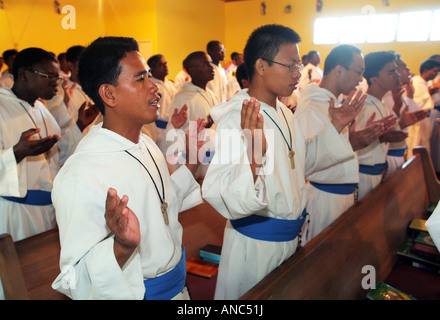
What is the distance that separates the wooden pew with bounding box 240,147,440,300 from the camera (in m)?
1.94

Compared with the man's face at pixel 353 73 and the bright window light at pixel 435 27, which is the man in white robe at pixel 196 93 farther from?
the bright window light at pixel 435 27

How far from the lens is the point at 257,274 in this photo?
2184 mm

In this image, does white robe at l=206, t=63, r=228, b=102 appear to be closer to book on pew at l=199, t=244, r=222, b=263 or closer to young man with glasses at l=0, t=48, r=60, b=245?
young man with glasses at l=0, t=48, r=60, b=245

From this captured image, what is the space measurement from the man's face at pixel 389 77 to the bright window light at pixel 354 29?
428 inches

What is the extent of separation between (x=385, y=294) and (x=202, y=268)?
1.29 meters

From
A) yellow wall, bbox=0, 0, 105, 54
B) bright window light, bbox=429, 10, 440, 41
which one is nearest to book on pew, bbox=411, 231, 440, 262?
yellow wall, bbox=0, 0, 105, 54

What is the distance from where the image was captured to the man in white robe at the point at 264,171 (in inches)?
75.4

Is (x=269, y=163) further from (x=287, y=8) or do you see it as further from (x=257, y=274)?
(x=287, y=8)

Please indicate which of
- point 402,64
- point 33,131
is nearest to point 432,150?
point 402,64

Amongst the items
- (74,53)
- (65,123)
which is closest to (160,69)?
(74,53)

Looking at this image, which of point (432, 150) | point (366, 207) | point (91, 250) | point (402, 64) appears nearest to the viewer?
point (91, 250)

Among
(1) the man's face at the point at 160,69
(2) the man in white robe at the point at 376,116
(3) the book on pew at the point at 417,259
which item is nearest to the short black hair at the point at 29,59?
(2) the man in white robe at the point at 376,116
